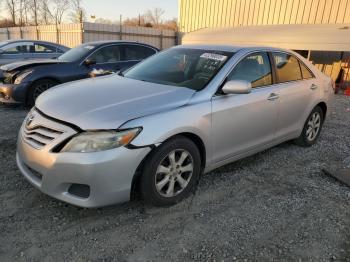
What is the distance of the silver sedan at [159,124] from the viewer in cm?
274

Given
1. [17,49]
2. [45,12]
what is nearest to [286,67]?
[17,49]

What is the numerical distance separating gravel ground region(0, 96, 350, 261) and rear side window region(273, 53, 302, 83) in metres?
1.33

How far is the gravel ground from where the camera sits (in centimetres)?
265

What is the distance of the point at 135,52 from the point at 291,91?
177 inches

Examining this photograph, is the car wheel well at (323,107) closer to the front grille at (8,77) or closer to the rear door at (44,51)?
the front grille at (8,77)

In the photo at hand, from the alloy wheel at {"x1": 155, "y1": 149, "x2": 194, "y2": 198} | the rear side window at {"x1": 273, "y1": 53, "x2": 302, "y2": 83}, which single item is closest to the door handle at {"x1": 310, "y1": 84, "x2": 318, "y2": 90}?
the rear side window at {"x1": 273, "y1": 53, "x2": 302, "y2": 83}

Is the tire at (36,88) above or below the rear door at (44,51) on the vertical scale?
below

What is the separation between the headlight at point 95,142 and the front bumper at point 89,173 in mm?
40

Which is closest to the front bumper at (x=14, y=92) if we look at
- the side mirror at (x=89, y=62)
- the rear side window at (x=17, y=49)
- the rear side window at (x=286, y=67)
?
the side mirror at (x=89, y=62)

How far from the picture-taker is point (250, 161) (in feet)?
14.9

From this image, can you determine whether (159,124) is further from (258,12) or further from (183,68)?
(258,12)

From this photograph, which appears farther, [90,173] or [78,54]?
[78,54]

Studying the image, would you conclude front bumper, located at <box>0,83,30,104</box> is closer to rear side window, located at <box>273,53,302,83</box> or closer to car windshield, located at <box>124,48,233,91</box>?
car windshield, located at <box>124,48,233,91</box>

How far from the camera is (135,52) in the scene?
7.99 meters
